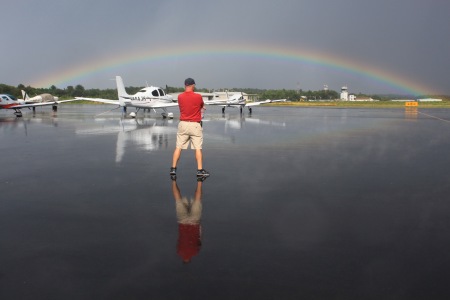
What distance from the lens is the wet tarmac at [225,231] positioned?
8.73 feet

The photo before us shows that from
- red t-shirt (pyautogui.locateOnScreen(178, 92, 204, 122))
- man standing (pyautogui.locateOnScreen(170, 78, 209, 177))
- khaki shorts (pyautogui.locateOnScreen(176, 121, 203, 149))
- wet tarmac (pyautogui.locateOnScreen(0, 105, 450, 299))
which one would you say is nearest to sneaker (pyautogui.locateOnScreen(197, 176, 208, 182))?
wet tarmac (pyautogui.locateOnScreen(0, 105, 450, 299))

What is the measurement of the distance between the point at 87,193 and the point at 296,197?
296 centimetres

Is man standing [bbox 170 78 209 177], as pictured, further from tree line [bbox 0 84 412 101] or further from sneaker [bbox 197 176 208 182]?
tree line [bbox 0 84 412 101]

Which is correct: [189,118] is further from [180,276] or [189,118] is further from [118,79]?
[118,79]

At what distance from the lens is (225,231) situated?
377cm

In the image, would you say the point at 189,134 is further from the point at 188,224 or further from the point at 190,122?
the point at 188,224

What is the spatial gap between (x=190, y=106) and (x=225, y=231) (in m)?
3.54

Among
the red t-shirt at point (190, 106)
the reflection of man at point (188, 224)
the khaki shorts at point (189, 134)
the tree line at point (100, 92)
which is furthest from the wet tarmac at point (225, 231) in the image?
the tree line at point (100, 92)

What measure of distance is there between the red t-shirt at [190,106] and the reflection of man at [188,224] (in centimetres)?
171

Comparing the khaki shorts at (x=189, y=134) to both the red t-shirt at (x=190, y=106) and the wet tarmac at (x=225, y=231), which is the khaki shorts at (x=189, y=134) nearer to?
the red t-shirt at (x=190, y=106)

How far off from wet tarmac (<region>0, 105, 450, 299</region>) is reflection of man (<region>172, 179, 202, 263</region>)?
0.05ft

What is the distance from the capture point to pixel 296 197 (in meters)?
5.17

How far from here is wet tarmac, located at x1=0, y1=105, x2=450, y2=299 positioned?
2.66 metres

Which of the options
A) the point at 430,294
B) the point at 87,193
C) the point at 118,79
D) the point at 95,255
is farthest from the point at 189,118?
the point at 118,79
